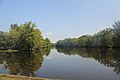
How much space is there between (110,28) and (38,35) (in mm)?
38084

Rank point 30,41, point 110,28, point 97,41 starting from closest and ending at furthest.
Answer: point 30,41
point 110,28
point 97,41

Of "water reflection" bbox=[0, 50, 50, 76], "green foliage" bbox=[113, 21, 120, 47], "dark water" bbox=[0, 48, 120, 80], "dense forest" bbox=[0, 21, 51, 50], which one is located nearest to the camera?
"dark water" bbox=[0, 48, 120, 80]

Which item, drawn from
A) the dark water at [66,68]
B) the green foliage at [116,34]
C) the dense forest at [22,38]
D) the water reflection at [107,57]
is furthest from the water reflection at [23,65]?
the green foliage at [116,34]

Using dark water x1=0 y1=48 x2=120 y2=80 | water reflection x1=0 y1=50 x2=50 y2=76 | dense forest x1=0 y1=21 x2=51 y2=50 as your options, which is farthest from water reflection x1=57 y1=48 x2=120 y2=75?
dense forest x1=0 y1=21 x2=51 y2=50

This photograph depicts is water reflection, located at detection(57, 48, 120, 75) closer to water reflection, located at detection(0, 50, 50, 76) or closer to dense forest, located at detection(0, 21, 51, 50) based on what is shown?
water reflection, located at detection(0, 50, 50, 76)

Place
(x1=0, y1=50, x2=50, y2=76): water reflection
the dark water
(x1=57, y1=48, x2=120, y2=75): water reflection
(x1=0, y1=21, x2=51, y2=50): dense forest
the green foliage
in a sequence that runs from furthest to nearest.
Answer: the green foliage, (x1=0, y1=21, x2=51, y2=50): dense forest, (x1=57, y1=48, x2=120, y2=75): water reflection, (x1=0, y1=50, x2=50, y2=76): water reflection, the dark water

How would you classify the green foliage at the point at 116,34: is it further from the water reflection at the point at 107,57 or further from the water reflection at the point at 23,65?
the water reflection at the point at 23,65

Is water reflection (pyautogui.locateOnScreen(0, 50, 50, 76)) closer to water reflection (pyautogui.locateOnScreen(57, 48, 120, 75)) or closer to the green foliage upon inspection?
water reflection (pyautogui.locateOnScreen(57, 48, 120, 75))

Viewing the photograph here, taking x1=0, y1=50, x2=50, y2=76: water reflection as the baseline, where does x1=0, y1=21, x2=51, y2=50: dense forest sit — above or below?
above

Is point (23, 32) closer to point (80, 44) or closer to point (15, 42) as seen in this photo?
point (15, 42)

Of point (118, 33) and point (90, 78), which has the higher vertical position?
point (118, 33)

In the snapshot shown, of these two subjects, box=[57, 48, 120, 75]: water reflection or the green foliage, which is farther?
the green foliage

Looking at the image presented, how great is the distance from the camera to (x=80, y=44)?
5576 inches

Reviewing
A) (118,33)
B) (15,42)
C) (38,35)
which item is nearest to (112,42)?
(118,33)
